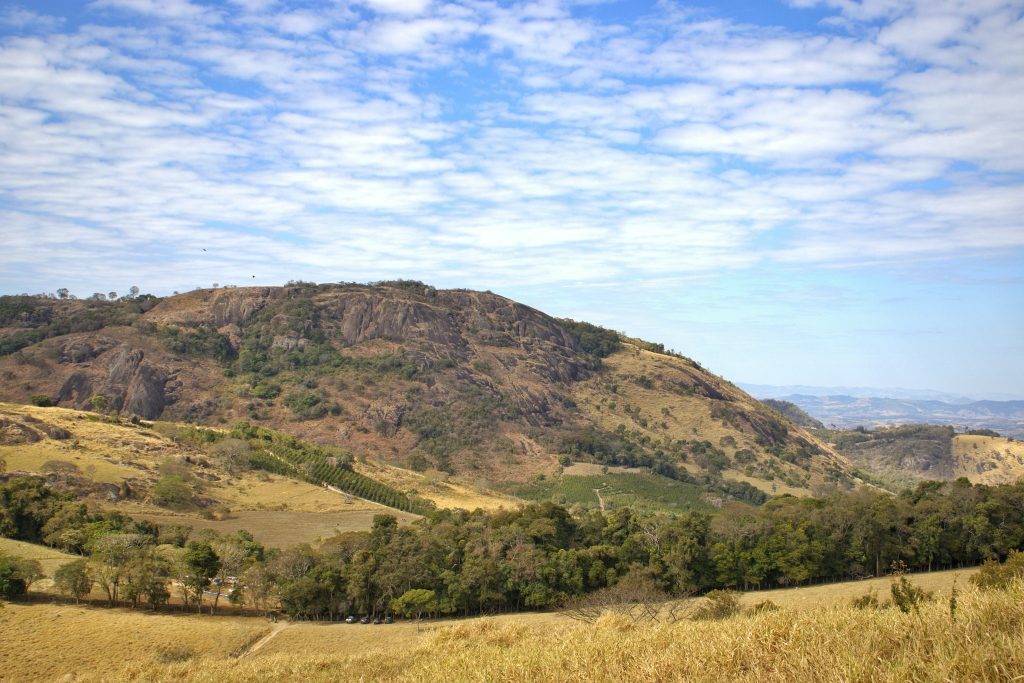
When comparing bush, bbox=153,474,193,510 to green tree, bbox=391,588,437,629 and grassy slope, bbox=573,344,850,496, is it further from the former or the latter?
grassy slope, bbox=573,344,850,496

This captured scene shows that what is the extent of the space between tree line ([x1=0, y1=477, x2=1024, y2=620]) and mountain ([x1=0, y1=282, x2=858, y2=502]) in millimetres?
52392

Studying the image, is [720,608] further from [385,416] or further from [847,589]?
[385,416]

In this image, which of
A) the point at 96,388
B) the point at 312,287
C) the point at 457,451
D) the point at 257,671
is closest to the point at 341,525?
the point at 257,671

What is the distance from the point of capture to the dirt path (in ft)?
96.2

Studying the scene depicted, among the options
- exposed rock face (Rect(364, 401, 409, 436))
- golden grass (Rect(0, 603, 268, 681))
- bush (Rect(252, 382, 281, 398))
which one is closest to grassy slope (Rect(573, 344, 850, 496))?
exposed rock face (Rect(364, 401, 409, 436))

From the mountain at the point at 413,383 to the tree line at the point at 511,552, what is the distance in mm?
52392

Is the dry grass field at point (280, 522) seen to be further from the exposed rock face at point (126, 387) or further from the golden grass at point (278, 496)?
the exposed rock face at point (126, 387)

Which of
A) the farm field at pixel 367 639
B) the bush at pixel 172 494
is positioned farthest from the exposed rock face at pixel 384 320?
the farm field at pixel 367 639

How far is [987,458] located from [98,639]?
162 metres

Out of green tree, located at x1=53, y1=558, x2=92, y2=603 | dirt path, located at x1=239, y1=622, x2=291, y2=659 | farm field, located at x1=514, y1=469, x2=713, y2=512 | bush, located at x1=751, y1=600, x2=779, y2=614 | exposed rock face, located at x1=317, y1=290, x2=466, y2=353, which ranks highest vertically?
exposed rock face, located at x1=317, y1=290, x2=466, y2=353

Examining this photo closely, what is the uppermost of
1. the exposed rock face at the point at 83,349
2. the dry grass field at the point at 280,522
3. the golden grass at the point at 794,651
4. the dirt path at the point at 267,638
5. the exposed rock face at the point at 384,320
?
the exposed rock face at the point at 384,320

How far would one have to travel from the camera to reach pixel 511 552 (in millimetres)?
39719

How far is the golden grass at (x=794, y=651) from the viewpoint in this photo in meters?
8.29

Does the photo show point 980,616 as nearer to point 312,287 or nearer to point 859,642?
point 859,642
